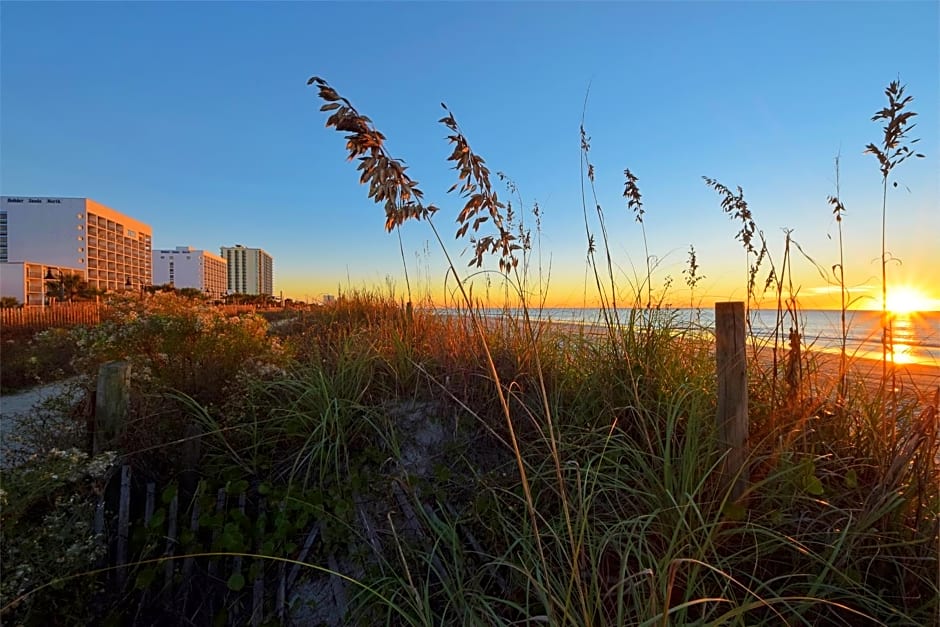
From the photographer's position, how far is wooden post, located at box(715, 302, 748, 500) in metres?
1.81

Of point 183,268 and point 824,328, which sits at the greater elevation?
point 183,268

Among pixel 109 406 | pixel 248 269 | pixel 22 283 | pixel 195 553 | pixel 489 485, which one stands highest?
pixel 248 269

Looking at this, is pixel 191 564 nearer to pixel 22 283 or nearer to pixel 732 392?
pixel 732 392

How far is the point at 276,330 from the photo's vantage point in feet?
22.7

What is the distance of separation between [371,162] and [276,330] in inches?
254

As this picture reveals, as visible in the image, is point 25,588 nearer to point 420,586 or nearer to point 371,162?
point 420,586

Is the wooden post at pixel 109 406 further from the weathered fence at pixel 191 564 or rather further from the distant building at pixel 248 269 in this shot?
the distant building at pixel 248 269

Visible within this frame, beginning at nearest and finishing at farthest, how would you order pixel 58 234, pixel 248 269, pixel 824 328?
pixel 824 328
pixel 58 234
pixel 248 269

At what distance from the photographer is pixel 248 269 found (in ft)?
377

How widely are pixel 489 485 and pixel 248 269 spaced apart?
5148 inches

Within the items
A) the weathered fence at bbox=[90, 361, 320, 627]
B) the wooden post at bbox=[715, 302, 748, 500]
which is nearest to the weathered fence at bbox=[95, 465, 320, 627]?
the weathered fence at bbox=[90, 361, 320, 627]

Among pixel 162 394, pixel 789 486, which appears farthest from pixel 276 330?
pixel 789 486

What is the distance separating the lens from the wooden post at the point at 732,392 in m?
1.81

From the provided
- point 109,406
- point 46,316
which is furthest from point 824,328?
point 46,316
